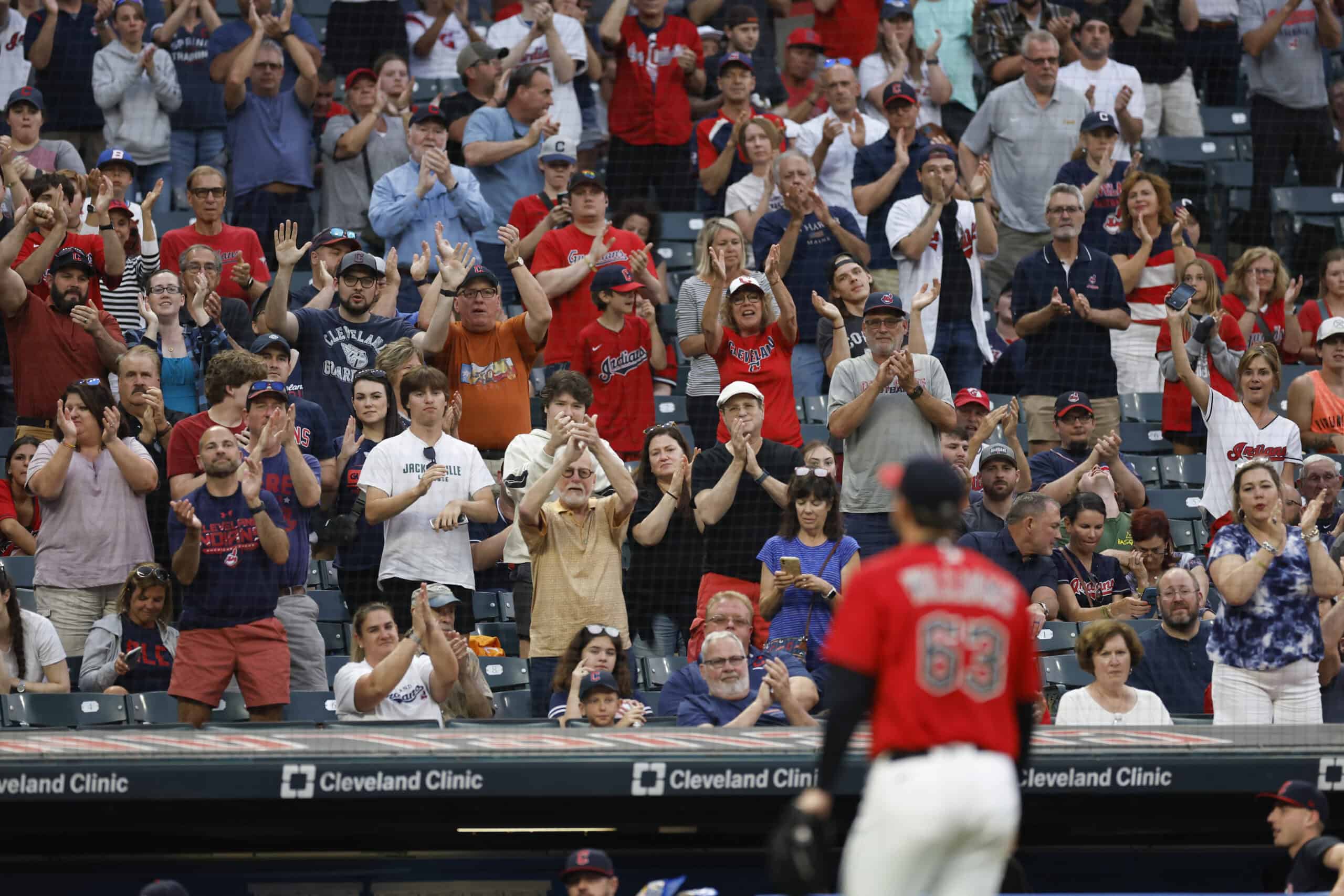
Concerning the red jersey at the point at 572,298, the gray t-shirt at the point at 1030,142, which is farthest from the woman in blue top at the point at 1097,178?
the red jersey at the point at 572,298

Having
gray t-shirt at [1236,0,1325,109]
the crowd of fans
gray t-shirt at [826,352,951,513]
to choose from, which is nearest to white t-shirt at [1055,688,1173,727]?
the crowd of fans

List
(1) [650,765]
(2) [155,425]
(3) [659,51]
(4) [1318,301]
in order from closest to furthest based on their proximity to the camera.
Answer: (1) [650,765] < (2) [155,425] < (4) [1318,301] < (3) [659,51]

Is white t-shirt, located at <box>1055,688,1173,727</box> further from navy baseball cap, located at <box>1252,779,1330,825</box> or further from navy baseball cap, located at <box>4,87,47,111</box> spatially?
navy baseball cap, located at <box>4,87,47,111</box>

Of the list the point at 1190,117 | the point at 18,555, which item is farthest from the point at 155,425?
the point at 1190,117

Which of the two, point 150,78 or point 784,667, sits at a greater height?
point 150,78

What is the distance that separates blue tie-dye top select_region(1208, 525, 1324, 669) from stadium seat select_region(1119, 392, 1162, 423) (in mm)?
3725

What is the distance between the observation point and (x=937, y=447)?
8.53 meters

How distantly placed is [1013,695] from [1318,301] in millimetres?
7608

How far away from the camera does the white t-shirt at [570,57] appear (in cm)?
1198

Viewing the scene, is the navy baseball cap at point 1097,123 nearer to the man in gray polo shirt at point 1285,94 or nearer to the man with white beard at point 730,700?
the man in gray polo shirt at point 1285,94

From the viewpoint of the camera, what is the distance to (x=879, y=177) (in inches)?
428

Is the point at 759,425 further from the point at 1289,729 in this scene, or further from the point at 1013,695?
the point at 1013,695

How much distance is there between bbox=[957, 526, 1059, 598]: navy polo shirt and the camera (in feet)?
26.8

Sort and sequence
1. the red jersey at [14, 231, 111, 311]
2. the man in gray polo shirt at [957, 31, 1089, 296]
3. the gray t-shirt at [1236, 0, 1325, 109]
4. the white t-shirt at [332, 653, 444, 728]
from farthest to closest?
the gray t-shirt at [1236, 0, 1325, 109] < the man in gray polo shirt at [957, 31, 1089, 296] < the red jersey at [14, 231, 111, 311] < the white t-shirt at [332, 653, 444, 728]
